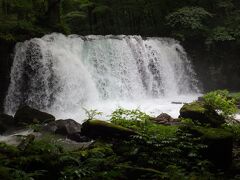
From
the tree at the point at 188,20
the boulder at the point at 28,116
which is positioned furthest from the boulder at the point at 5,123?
the tree at the point at 188,20

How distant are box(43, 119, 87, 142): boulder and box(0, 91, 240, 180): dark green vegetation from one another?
5.52ft

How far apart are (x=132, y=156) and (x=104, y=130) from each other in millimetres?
1761

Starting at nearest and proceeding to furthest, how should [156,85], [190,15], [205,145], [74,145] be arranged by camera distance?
[205,145]
[74,145]
[156,85]
[190,15]

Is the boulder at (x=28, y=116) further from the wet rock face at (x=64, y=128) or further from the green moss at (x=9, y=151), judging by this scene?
the green moss at (x=9, y=151)

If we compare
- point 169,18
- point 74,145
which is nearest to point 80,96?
point 74,145

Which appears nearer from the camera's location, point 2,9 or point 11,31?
point 11,31

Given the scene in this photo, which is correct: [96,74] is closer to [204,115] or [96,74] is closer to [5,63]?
[5,63]

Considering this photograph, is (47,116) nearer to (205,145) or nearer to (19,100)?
(19,100)

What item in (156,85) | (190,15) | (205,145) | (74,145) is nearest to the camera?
(205,145)

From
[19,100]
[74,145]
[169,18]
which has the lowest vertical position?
[74,145]

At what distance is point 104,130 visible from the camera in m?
8.23

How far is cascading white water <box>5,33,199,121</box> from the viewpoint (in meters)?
16.4

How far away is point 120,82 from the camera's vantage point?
18.6m

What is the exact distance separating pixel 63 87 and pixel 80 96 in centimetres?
87
